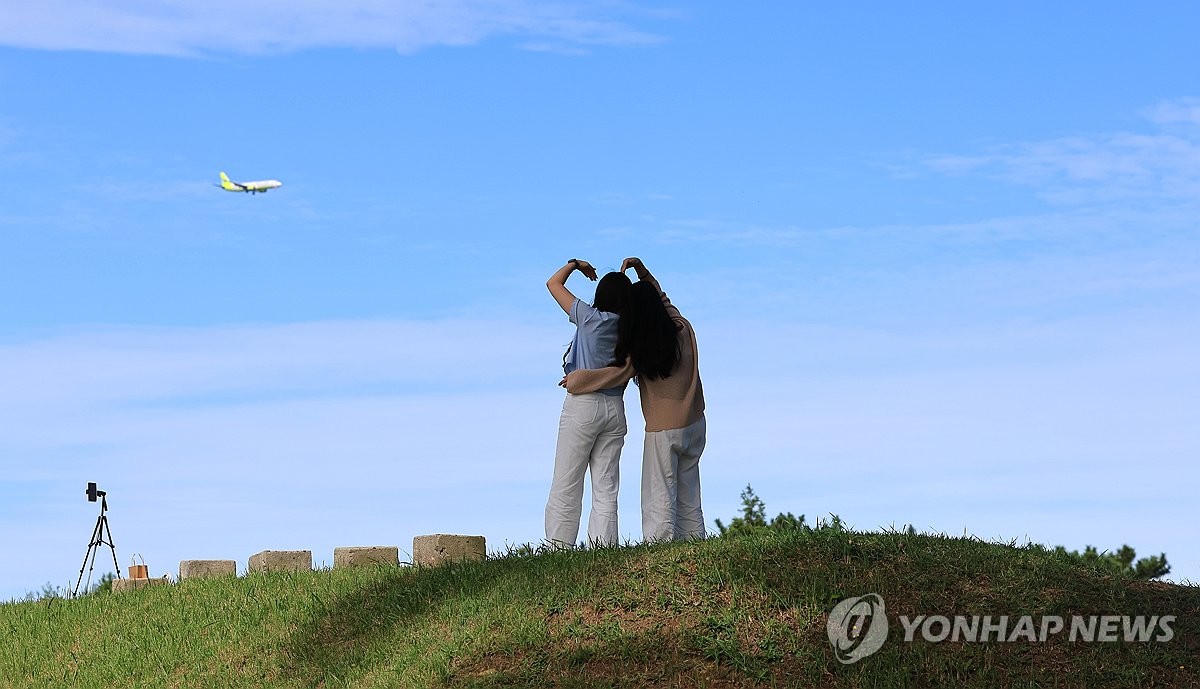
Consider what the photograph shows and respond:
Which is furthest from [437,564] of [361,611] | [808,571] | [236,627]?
[808,571]

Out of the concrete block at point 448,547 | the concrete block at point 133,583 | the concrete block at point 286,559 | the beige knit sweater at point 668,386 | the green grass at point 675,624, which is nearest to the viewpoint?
the green grass at point 675,624

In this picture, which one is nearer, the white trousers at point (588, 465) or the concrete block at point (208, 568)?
the white trousers at point (588, 465)

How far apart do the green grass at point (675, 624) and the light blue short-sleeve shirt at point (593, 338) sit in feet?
6.27

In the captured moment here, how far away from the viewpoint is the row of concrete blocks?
14219mm

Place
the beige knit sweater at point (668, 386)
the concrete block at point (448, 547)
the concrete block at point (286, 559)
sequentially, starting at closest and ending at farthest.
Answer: the beige knit sweater at point (668, 386) < the concrete block at point (448, 547) < the concrete block at point (286, 559)

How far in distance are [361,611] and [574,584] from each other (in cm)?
241

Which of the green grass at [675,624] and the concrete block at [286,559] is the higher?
the concrete block at [286,559]

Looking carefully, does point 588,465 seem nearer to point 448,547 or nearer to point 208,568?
point 448,547

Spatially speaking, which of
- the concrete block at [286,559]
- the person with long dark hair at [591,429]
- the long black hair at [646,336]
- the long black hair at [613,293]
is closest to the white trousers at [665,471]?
the person with long dark hair at [591,429]

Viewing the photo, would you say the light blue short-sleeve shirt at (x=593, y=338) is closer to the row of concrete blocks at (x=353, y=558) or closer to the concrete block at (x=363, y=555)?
the row of concrete blocks at (x=353, y=558)

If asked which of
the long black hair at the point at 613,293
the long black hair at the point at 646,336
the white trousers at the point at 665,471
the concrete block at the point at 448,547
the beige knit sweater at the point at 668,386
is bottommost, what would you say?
the concrete block at the point at 448,547

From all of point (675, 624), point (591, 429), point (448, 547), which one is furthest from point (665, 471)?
point (675, 624)

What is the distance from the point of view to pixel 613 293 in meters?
12.8

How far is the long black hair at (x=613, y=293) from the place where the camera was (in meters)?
12.8
